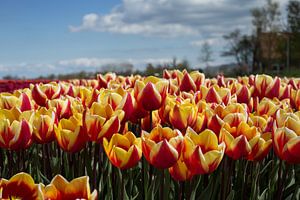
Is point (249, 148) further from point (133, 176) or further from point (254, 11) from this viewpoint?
point (254, 11)

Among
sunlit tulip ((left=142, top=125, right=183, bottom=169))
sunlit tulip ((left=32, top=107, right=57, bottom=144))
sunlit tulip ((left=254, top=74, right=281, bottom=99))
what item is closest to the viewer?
sunlit tulip ((left=142, top=125, right=183, bottom=169))

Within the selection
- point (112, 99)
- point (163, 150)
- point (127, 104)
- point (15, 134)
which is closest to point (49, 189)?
point (163, 150)

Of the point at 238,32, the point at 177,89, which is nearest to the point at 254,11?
the point at 238,32

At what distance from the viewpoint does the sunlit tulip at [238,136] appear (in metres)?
2.16

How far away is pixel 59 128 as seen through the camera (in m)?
2.29

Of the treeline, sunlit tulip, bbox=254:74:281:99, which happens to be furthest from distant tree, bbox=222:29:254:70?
sunlit tulip, bbox=254:74:281:99

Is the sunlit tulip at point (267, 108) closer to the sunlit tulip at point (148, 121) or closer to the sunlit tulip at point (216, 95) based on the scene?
the sunlit tulip at point (216, 95)

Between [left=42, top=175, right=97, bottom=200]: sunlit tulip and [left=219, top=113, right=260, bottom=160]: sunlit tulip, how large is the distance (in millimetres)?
800

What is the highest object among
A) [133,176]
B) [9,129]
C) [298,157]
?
[9,129]

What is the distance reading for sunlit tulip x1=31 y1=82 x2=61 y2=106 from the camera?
3180 mm

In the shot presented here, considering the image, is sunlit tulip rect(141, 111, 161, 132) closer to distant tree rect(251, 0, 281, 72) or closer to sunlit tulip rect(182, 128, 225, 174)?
sunlit tulip rect(182, 128, 225, 174)

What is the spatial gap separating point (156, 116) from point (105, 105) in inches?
18.8

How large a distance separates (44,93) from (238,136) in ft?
4.80

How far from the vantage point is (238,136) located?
2.25 meters
